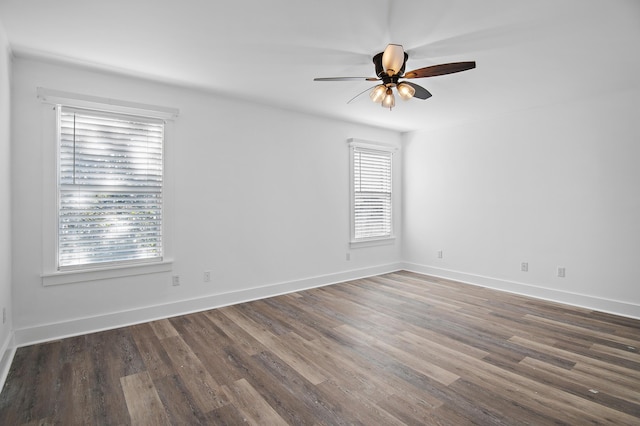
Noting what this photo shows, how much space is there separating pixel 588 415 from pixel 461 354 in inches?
35.1

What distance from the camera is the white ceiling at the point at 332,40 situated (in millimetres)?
2207

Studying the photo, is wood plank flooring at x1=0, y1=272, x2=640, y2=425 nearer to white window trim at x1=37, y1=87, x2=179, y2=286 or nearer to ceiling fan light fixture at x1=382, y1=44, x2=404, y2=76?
white window trim at x1=37, y1=87, x2=179, y2=286

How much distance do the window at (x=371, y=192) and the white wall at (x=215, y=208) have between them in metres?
0.21

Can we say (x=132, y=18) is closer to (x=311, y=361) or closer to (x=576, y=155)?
(x=311, y=361)

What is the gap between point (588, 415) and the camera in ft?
6.41

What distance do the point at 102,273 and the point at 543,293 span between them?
5.34 meters

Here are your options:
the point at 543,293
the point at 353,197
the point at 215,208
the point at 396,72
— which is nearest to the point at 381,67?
the point at 396,72

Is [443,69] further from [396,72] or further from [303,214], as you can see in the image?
[303,214]

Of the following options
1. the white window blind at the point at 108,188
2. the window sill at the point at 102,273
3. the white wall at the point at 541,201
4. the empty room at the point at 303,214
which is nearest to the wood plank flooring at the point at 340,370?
the empty room at the point at 303,214

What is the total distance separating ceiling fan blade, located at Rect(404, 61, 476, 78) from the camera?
2434mm

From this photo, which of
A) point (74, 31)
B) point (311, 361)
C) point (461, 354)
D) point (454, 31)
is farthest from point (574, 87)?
point (74, 31)

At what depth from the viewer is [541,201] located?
173 inches

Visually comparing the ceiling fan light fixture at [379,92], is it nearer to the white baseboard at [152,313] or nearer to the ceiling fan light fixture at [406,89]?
the ceiling fan light fixture at [406,89]

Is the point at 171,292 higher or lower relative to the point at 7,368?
higher
